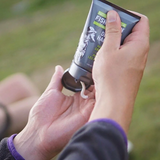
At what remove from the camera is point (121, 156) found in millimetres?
639

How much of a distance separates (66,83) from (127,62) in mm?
430

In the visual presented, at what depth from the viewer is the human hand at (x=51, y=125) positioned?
1.03 m

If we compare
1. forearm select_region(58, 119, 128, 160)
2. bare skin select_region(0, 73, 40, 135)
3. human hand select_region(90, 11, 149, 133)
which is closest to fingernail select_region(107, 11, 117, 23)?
human hand select_region(90, 11, 149, 133)

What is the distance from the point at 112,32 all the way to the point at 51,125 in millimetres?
418

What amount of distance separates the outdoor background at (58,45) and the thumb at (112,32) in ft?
3.97

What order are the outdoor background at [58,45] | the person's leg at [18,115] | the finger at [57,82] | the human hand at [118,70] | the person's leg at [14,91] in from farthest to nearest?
the outdoor background at [58,45], the person's leg at [14,91], the person's leg at [18,115], the finger at [57,82], the human hand at [118,70]

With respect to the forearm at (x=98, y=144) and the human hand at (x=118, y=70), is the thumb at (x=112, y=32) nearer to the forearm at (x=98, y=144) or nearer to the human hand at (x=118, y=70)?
the human hand at (x=118, y=70)

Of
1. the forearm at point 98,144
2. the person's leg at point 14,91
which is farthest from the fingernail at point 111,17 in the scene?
the person's leg at point 14,91

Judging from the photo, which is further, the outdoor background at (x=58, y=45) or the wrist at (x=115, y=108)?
Answer: the outdoor background at (x=58, y=45)

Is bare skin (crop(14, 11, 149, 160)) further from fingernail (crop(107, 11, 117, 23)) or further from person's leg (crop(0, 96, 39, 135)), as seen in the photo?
person's leg (crop(0, 96, 39, 135))

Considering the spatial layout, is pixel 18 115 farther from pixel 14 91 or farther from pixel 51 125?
pixel 51 125

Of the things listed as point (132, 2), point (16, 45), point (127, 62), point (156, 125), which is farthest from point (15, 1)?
point (127, 62)

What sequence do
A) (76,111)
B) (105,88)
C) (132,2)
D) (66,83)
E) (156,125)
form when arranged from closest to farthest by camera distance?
1. (105,88)
2. (76,111)
3. (66,83)
4. (156,125)
5. (132,2)

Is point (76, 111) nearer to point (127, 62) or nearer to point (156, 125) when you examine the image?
point (127, 62)
